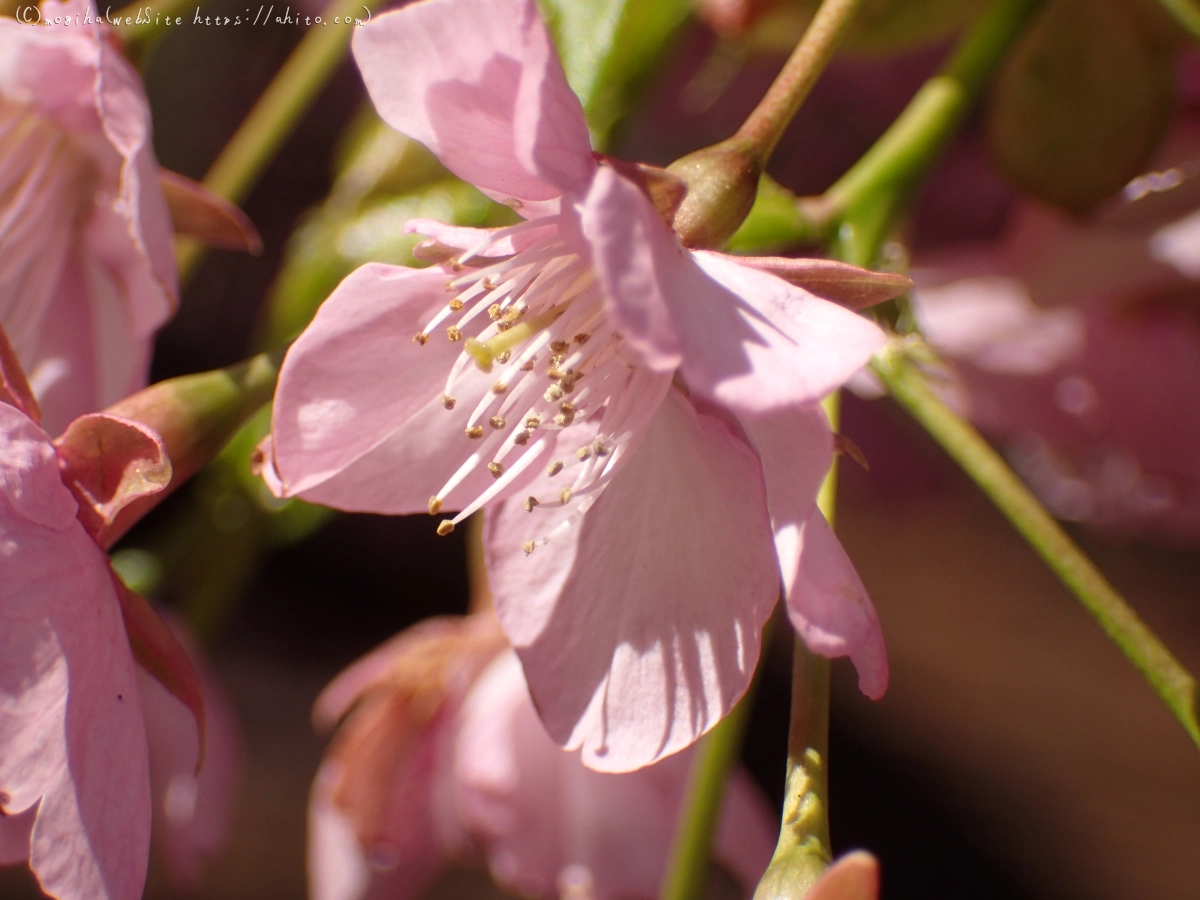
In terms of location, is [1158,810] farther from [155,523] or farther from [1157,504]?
[155,523]

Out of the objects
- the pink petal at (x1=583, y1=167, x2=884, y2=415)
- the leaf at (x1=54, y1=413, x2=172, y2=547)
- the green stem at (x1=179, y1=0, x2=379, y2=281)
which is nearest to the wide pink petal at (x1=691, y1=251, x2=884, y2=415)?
the pink petal at (x1=583, y1=167, x2=884, y2=415)

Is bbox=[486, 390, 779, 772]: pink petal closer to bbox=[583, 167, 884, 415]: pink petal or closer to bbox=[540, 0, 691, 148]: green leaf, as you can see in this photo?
bbox=[583, 167, 884, 415]: pink petal

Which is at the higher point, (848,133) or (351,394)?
(351,394)

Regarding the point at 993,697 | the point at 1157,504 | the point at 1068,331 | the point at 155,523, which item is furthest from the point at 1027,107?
the point at 993,697

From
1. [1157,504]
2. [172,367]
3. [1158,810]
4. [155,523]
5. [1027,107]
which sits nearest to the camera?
[1027,107]

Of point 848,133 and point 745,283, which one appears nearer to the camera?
point 745,283

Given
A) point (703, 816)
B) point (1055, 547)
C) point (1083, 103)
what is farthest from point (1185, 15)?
point (703, 816)
